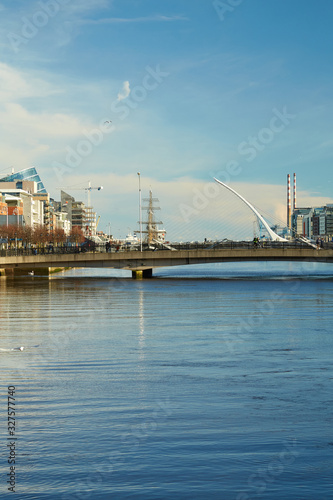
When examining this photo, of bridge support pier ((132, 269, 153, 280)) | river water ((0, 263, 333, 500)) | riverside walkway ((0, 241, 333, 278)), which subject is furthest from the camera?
bridge support pier ((132, 269, 153, 280))

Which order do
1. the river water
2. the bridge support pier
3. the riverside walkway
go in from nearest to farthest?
the river water < the riverside walkway < the bridge support pier

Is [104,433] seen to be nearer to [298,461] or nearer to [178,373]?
[298,461]

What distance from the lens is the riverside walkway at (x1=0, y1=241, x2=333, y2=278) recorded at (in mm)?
83500

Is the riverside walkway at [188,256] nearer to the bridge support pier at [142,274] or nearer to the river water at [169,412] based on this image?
the bridge support pier at [142,274]

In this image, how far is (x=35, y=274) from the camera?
11181cm

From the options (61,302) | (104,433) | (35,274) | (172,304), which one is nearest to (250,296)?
(172,304)

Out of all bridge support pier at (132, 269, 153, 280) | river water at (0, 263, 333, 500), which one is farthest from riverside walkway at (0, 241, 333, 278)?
river water at (0, 263, 333, 500)

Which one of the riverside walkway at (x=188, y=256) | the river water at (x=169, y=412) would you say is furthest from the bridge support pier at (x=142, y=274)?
the river water at (x=169, y=412)

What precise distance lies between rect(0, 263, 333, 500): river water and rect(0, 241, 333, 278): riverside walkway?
1933 inches

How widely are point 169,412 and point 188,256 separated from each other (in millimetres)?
68676

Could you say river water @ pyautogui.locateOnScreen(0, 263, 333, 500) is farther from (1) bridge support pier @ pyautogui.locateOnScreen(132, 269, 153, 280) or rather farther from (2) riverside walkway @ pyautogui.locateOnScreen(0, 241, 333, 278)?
(1) bridge support pier @ pyautogui.locateOnScreen(132, 269, 153, 280)

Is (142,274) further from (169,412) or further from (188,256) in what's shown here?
(169,412)

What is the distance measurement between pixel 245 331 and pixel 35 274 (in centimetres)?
8215

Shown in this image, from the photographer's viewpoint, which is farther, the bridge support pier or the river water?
the bridge support pier
